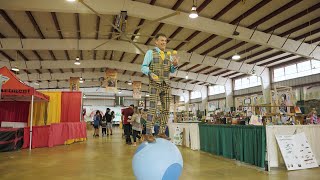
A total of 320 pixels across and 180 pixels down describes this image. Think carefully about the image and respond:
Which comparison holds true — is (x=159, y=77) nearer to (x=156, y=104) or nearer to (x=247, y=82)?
(x=156, y=104)

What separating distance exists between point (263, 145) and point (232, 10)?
21.4 feet

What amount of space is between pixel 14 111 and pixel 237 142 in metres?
9.98

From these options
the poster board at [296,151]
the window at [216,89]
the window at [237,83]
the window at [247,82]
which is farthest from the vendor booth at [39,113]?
the window at [216,89]

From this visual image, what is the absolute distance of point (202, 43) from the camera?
14758 millimetres

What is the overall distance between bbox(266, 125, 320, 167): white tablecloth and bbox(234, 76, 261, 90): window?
1452 centimetres

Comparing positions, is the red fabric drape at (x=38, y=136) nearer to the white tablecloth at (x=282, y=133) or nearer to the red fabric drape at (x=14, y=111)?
the red fabric drape at (x=14, y=111)

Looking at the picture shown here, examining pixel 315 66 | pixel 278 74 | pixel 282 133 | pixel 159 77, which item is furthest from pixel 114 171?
pixel 278 74

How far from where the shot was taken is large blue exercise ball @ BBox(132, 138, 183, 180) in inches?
110

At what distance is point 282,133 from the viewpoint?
225 inches

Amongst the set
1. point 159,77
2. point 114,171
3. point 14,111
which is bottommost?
point 114,171

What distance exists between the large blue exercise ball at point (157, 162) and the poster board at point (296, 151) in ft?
11.5

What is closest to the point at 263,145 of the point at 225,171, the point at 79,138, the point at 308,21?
the point at 225,171

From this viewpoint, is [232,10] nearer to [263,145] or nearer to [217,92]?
[263,145]

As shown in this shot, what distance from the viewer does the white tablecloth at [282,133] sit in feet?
18.0
